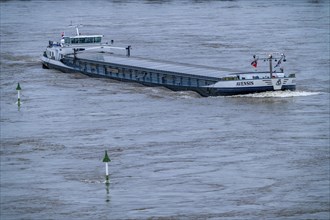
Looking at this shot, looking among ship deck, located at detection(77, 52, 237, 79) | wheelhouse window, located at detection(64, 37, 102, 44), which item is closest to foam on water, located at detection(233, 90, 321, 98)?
ship deck, located at detection(77, 52, 237, 79)

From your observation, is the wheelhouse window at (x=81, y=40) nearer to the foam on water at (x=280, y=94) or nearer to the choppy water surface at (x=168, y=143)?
the choppy water surface at (x=168, y=143)

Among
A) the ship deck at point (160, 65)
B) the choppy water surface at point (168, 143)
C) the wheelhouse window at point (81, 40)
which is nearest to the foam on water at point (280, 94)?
the choppy water surface at point (168, 143)

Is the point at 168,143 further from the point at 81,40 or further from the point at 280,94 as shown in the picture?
the point at 81,40

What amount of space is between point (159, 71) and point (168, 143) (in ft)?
59.9

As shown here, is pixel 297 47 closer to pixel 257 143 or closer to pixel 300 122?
pixel 300 122

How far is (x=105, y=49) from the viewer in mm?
78125

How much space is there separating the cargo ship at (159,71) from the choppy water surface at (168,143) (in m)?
0.69

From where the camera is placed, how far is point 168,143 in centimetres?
4541

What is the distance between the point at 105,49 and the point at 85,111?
23.9m

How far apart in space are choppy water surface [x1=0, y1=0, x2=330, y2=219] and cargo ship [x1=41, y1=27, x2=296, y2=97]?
69 cm

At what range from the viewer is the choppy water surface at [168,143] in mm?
35281

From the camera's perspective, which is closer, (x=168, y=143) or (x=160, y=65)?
(x=168, y=143)

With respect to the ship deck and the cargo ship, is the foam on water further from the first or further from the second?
the ship deck

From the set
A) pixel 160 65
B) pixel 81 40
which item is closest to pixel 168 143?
pixel 160 65
